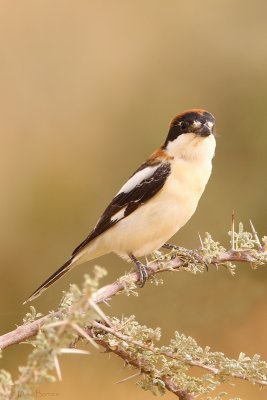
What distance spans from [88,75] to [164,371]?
→ 4.86 m

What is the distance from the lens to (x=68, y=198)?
5.88 m

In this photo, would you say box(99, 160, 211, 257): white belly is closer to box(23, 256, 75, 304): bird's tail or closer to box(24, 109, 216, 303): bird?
box(24, 109, 216, 303): bird

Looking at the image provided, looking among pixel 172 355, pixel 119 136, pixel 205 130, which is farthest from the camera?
pixel 119 136

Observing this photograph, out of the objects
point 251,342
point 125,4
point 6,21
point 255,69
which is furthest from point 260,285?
point 125,4

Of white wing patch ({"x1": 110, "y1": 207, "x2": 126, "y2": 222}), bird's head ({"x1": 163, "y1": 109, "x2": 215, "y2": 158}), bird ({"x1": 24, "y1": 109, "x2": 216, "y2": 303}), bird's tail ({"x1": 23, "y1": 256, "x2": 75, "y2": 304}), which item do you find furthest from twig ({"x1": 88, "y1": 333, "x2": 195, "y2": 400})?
bird's head ({"x1": 163, "y1": 109, "x2": 215, "y2": 158})

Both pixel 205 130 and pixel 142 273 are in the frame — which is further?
pixel 205 130

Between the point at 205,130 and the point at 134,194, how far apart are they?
16.7 inches

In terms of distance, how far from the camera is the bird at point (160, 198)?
3.64 meters

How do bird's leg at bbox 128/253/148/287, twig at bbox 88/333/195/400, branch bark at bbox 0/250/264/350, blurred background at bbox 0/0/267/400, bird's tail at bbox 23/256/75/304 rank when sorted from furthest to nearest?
blurred background at bbox 0/0/267/400
bird's leg at bbox 128/253/148/287
bird's tail at bbox 23/256/75/304
twig at bbox 88/333/195/400
branch bark at bbox 0/250/264/350

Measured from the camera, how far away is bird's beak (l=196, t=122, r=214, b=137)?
3748mm

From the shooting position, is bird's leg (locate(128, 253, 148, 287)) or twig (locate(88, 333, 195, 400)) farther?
bird's leg (locate(128, 253, 148, 287))

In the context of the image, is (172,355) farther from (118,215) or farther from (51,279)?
(118,215)

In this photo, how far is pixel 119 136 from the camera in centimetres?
616

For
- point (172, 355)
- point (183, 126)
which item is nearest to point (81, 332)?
point (172, 355)
